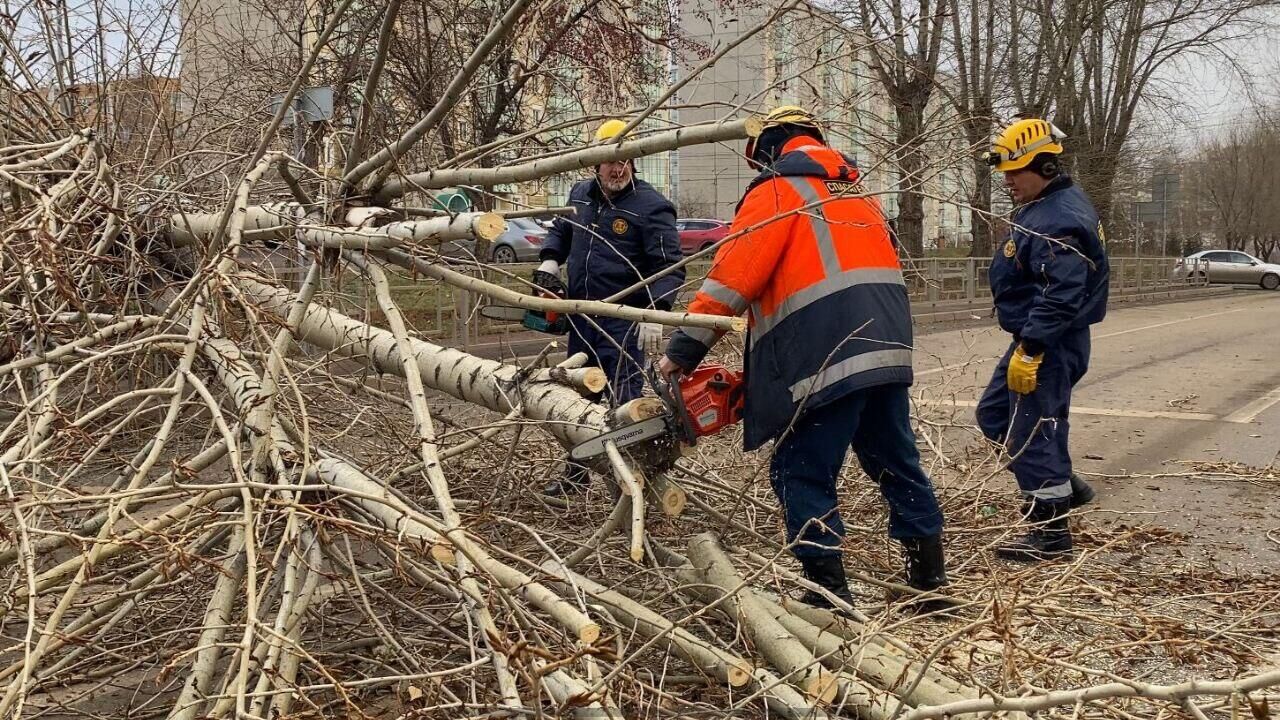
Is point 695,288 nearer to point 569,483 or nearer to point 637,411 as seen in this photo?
point 569,483

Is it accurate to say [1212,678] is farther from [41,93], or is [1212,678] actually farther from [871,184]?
[41,93]

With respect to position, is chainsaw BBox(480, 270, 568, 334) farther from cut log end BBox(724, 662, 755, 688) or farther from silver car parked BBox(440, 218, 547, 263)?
silver car parked BBox(440, 218, 547, 263)

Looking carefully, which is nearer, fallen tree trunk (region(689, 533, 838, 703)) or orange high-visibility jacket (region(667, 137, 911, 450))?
fallen tree trunk (region(689, 533, 838, 703))

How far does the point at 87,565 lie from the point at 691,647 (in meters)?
1.47

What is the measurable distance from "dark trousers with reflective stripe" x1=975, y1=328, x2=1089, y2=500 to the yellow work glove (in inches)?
2.1

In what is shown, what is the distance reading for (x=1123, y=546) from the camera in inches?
164

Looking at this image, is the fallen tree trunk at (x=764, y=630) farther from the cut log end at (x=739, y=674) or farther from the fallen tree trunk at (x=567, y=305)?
the fallen tree trunk at (x=567, y=305)

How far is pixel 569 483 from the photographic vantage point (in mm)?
4191

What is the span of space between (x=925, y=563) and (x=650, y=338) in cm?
138

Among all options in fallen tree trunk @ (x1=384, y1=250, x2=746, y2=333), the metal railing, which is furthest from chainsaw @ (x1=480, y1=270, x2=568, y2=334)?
fallen tree trunk @ (x1=384, y1=250, x2=746, y2=333)

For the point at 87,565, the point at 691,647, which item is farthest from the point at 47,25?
the point at 691,647

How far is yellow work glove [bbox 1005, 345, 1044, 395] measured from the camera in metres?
4.09

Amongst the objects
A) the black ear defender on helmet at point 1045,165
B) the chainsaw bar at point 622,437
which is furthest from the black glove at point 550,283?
the black ear defender on helmet at point 1045,165

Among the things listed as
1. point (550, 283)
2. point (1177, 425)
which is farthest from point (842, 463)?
point (1177, 425)
